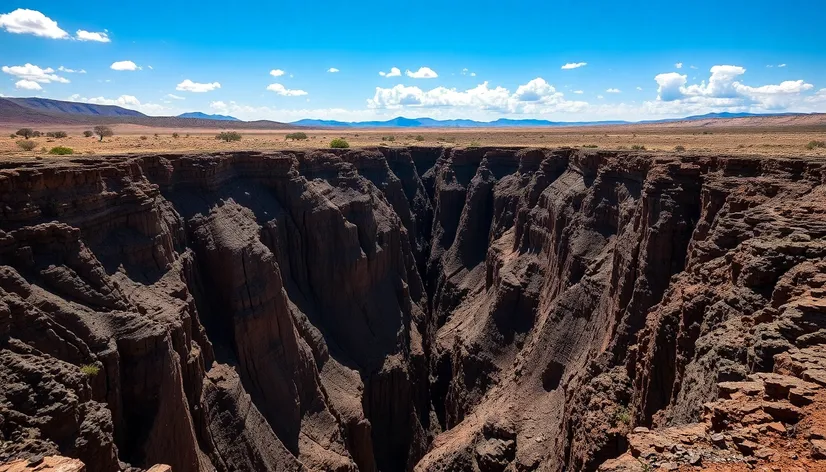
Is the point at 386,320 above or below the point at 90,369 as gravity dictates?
below

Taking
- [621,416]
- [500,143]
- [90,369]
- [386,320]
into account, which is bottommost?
[386,320]

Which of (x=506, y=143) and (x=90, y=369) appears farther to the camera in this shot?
(x=506, y=143)

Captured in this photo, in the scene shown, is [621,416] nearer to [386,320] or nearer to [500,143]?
[386,320]

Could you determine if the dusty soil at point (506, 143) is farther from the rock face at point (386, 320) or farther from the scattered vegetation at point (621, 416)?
the scattered vegetation at point (621, 416)

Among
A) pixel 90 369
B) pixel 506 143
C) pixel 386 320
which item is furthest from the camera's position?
pixel 506 143

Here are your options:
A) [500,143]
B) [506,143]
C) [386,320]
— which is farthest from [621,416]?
[500,143]

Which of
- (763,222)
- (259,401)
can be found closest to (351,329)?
(259,401)

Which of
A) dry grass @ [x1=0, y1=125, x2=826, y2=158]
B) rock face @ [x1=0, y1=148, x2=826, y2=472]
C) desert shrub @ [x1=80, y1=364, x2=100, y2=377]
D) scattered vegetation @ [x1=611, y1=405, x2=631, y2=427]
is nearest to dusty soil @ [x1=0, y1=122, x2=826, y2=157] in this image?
dry grass @ [x1=0, y1=125, x2=826, y2=158]
